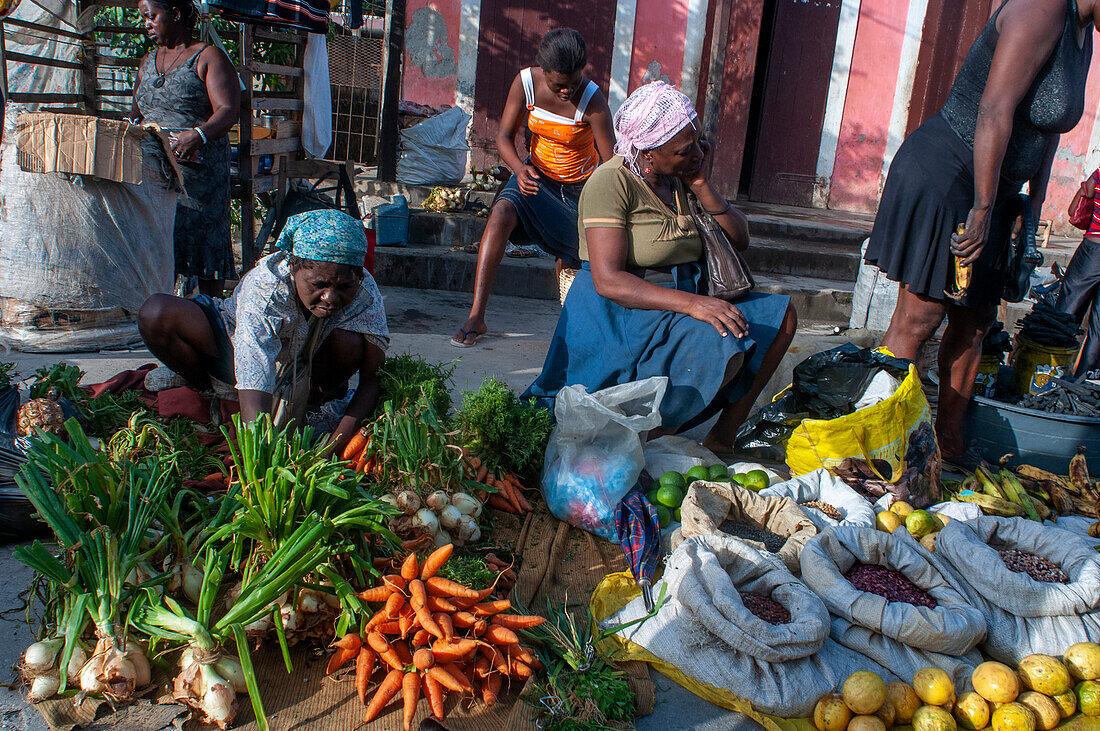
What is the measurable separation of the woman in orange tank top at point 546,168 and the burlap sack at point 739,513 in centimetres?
204

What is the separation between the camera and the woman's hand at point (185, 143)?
4355 mm

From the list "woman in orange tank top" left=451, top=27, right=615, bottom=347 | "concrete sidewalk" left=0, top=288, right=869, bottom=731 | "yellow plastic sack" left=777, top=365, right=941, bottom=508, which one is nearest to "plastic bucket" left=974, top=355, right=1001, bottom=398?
"concrete sidewalk" left=0, top=288, right=869, bottom=731

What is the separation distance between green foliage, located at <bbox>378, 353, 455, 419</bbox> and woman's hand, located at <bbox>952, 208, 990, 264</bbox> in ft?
6.67

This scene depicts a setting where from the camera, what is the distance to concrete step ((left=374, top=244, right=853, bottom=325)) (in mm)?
6094

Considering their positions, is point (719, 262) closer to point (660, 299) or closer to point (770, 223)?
point (660, 299)

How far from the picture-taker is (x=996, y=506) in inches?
113

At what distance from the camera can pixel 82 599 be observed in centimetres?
178

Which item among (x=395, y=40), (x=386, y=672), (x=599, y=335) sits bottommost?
(x=386, y=672)

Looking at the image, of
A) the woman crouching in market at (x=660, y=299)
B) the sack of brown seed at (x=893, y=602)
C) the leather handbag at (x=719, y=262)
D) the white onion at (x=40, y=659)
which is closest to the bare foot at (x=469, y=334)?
the woman crouching in market at (x=660, y=299)

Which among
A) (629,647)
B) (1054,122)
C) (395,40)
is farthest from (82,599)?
(395,40)

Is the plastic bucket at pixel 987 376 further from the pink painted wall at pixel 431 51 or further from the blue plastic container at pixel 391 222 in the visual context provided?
the pink painted wall at pixel 431 51

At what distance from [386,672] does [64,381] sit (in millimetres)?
1828

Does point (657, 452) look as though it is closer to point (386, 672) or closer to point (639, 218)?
point (639, 218)

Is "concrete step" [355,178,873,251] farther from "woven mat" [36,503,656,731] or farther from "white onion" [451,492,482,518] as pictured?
"woven mat" [36,503,656,731]
